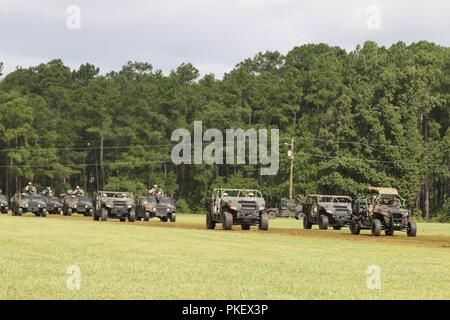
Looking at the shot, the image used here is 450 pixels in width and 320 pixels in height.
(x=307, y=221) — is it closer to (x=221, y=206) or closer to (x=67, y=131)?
(x=221, y=206)

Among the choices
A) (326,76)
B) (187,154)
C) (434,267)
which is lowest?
(434,267)

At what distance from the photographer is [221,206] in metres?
38.8

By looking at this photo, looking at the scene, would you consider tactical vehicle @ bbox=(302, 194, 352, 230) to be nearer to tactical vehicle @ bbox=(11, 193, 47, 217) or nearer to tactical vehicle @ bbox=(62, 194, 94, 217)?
tactical vehicle @ bbox=(11, 193, 47, 217)

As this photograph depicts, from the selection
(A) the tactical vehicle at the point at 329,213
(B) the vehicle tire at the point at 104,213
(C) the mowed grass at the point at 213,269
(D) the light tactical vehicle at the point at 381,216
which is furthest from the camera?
(B) the vehicle tire at the point at 104,213


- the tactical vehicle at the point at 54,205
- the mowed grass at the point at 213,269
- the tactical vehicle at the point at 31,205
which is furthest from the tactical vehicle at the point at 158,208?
the mowed grass at the point at 213,269

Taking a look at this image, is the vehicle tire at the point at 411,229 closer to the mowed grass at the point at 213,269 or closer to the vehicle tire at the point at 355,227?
the vehicle tire at the point at 355,227

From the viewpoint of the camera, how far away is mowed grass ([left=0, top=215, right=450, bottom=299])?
1365 centimetres

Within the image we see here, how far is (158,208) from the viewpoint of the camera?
5100 centimetres

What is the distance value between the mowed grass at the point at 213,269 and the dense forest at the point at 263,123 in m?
60.3

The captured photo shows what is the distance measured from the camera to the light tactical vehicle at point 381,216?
36.5 metres

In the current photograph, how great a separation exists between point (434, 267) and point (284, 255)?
411 centimetres

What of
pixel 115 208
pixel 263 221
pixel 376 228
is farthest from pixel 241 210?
pixel 115 208

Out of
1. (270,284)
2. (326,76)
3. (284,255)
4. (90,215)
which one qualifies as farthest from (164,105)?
(270,284)

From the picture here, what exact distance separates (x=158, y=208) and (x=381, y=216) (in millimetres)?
17205
